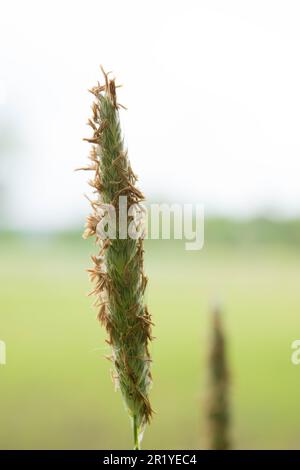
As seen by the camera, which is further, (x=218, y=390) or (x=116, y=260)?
(x=218, y=390)

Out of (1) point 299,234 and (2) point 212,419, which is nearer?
(2) point 212,419

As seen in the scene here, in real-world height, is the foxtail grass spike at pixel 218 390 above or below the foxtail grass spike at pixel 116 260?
below

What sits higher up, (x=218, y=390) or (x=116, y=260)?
(x=116, y=260)
